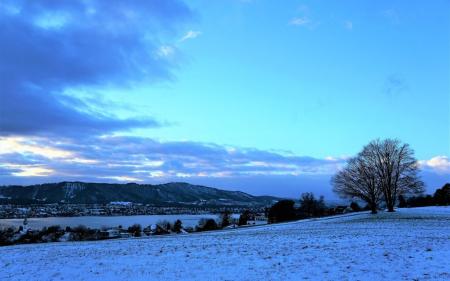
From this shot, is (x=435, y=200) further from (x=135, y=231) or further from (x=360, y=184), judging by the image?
(x=135, y=231)

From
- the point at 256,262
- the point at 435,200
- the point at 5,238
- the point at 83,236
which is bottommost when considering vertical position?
the point at 5,238

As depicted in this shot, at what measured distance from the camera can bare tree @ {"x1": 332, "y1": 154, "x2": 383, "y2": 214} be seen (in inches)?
2763

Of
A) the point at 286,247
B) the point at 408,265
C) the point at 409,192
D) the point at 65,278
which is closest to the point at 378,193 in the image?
the point at 409,192

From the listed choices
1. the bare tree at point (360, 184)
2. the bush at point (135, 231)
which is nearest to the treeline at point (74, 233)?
the bush at point (135, 231)

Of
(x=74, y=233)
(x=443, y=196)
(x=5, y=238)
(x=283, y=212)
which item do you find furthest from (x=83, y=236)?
(x=443, y=196)

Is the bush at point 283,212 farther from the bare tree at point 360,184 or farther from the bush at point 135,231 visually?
the bare tree at point 360,184

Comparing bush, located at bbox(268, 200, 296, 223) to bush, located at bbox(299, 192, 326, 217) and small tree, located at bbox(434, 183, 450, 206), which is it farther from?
small tree, located at bbox(434, 183, 450, 206)

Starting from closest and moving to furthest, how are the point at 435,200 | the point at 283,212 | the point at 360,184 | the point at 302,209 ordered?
the point at 360,184 → the point at 435,200 → the point at 283,212 → the point at 302,209

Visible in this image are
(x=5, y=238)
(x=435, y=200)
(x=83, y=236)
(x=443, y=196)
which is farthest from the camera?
(x=435, y=200)

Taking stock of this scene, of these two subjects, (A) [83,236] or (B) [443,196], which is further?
(B) [443,196]

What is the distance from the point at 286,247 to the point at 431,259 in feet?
27.3

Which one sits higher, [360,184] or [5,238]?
[360,184]

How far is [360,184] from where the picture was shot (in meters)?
70.9

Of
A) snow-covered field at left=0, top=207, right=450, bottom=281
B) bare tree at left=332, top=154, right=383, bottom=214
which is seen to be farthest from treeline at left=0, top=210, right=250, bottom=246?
snow-covered field at left=0, top=207, right=450, bottom=281
